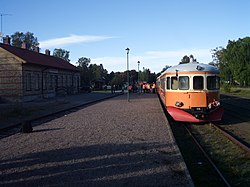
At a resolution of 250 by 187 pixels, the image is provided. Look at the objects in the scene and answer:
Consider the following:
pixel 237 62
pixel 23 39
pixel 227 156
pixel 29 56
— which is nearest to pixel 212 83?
pixel 227 156

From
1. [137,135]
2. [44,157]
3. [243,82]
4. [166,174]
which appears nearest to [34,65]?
[137,135]

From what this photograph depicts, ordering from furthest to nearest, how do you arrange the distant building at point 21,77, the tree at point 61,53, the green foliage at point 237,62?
the tree at point 61,53
the green foliage at point 237,62
the distant building at point 21,77

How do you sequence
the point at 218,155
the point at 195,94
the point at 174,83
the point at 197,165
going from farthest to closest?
1. the point at 174,83
2. the point at 195,94
3. the point at 218,155
4. the point at 197,165

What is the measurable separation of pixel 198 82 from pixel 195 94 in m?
0.67

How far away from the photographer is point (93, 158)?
25.5 ft

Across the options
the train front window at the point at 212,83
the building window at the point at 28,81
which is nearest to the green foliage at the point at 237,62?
the building window at the point at 28,81

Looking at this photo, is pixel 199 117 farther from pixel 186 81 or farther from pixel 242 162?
pixel 242 162

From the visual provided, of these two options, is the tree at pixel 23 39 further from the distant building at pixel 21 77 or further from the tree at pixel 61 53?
the distant building at pixel 21 77

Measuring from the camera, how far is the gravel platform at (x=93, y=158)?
6.07 m

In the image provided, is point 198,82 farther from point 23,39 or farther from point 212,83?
point 23,39

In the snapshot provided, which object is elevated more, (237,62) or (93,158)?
(237,62)

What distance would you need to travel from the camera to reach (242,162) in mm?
8039

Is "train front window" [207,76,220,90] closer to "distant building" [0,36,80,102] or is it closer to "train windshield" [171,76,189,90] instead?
"train windshield" [171,76,189,90]

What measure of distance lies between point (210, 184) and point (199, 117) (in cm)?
798
